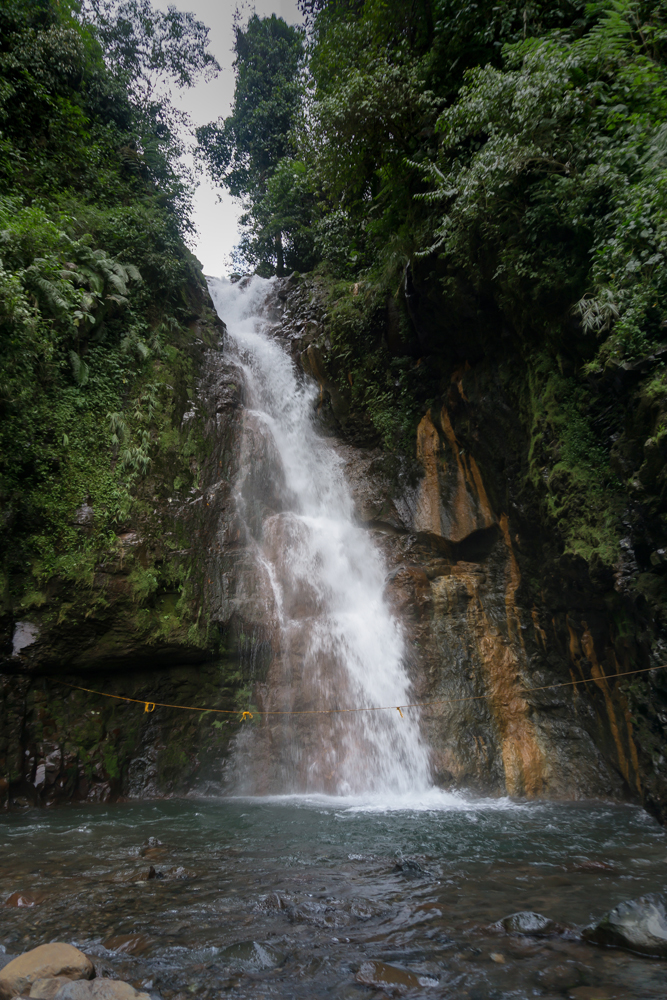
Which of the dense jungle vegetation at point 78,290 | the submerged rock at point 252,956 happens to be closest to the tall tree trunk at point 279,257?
the dense jungle vegetation at point 78,290

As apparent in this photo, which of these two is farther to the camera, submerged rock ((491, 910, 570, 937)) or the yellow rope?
the yellow rope

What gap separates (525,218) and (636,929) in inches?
328

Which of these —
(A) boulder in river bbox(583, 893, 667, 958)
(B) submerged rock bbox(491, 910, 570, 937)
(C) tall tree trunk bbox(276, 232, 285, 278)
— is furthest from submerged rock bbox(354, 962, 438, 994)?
(C) tall tree trunk bbox(276, 232, 285, 278)

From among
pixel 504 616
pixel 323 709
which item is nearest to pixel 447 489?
pixel 504 616

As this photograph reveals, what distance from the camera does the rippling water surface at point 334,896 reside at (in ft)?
9.29

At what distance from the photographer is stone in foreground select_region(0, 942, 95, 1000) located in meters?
2.49

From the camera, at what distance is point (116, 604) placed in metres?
8.45

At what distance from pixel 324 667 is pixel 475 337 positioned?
713 cm

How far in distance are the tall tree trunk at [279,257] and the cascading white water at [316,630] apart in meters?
11.2

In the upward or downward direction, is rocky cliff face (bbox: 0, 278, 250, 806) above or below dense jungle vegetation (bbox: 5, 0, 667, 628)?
below

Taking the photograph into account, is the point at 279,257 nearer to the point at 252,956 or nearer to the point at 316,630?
the point at 316,630

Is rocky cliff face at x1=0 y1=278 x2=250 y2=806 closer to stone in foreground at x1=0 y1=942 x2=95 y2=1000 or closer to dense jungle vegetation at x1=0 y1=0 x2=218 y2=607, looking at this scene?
dense jungle vegetation at x1=0 y1=0 x2=218 y2=607

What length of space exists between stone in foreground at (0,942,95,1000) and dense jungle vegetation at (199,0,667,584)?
644cm

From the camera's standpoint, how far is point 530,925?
3305 millimetres
